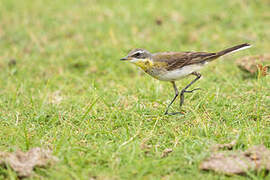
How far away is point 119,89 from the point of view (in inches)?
278

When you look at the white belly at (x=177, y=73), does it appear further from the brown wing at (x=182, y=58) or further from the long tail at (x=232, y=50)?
the long tail at (x=232, y=50)

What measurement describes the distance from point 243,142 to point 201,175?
2.60ft

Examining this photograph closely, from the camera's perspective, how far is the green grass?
14.8 feet

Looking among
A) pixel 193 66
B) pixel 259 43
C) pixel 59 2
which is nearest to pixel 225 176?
pixel 193 66

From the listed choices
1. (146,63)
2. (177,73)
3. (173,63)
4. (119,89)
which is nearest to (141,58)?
(146,63)

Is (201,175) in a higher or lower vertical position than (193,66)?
lower

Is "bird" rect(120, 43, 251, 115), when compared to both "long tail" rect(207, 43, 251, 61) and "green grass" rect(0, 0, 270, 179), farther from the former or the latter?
"green grass" rect(0, 0, 270, 179)

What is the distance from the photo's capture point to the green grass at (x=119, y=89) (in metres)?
4.50

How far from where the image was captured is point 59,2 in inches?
474

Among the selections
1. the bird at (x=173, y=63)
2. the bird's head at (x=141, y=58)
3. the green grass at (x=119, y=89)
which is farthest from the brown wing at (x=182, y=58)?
the green grass at (x=119, y=89)

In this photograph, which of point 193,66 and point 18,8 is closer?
point 193,66

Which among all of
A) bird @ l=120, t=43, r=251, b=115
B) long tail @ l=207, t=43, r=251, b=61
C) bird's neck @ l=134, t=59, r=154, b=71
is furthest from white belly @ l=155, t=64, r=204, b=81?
long tail @ l=207, t=43, r=251, b=61

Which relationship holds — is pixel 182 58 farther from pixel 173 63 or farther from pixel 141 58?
pixel 141 58

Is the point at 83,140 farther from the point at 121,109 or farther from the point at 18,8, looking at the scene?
the point at 18,8
